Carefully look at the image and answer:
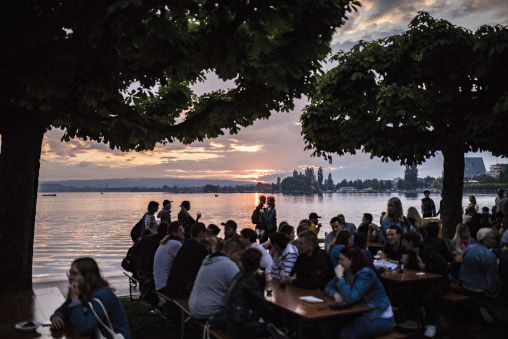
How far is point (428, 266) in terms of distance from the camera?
7711 millimetres

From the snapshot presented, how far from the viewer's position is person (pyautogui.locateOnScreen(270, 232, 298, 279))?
7.18 metres

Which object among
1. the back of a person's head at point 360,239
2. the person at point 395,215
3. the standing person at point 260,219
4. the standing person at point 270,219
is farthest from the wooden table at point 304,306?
the standing person at point 260,219

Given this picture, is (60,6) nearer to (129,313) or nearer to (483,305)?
(129,313)

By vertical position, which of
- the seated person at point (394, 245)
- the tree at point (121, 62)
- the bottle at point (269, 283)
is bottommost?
the bottle at point (269, 283)

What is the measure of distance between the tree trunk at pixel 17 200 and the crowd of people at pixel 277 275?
2.15 m

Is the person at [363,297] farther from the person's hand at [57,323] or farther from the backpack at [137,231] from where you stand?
the backpack at [137,231]

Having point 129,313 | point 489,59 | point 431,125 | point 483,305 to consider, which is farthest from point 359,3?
point 431,125

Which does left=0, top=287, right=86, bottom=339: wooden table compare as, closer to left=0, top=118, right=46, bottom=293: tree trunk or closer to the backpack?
left=0, top=118, right=46, bottom=293: tree trunk

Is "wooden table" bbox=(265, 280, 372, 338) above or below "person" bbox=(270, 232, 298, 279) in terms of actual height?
below

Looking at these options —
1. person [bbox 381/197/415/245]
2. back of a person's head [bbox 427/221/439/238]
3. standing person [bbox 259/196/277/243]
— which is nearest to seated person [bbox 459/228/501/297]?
back of a person's head [bbox 427/221/439/238]

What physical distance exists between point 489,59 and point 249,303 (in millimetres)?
11028

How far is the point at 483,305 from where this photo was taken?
7.71 m

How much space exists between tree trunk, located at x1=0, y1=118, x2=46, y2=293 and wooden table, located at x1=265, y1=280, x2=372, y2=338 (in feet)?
16.8

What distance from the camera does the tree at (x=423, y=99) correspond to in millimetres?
13008
